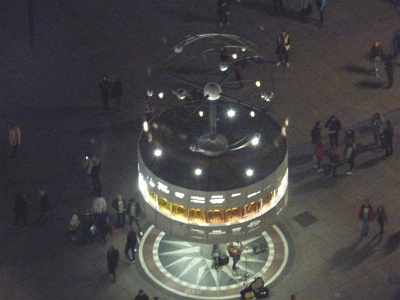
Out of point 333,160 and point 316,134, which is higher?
point 316,134

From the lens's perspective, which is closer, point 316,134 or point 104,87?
point 316,134

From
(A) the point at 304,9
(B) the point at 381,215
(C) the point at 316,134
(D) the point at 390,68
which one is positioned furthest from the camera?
(A) the point at 304,9

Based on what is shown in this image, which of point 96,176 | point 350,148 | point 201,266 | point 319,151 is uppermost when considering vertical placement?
point 350,148

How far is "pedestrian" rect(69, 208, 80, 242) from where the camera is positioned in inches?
1495

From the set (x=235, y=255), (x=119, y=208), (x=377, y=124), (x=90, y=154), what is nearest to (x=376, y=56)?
(x=377, y=124)

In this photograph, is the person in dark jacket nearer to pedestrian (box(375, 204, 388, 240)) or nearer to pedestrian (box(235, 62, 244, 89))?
pedestrian (box(235, 62, 244, 89))

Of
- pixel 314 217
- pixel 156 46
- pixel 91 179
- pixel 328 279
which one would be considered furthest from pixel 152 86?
pixel 328 279

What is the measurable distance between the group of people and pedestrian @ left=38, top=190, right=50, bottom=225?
11.6 m

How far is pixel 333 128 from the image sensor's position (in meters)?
43.6

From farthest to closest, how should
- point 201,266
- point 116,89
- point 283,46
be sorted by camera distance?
1. point 283,46
2. point 116,89
3. point 201,266

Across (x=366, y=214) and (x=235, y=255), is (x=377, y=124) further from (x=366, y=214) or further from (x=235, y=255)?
(x=235, y=255)

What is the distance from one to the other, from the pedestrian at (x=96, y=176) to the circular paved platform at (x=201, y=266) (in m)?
3.11

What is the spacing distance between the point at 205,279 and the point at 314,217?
595 cm

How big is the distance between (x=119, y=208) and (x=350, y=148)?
10229mm
